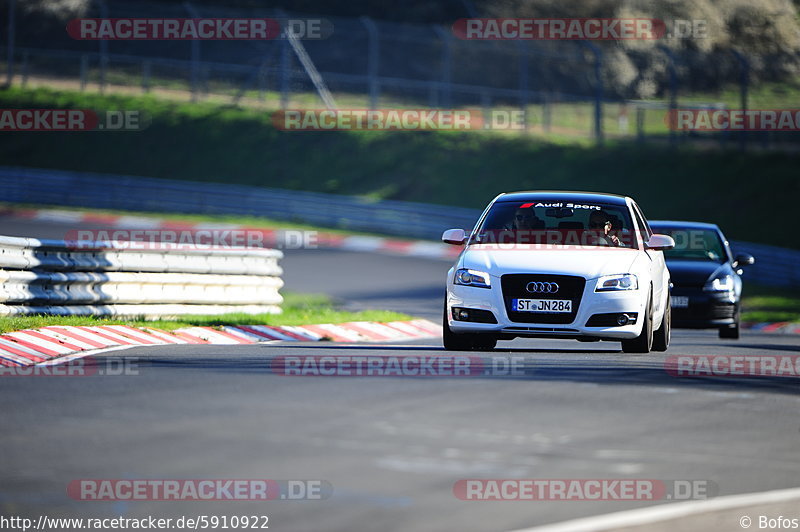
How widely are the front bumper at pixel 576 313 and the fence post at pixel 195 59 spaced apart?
30.0 metres

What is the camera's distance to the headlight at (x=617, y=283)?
13055 mm

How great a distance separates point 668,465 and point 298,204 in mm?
34664

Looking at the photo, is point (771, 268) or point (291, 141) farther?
point (291, 141)

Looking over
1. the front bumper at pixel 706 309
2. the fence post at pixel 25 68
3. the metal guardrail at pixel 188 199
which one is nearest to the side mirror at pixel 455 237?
the front bumper at pixel 706 309

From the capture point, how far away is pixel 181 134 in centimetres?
5028

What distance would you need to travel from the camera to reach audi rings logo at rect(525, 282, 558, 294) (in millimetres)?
12992

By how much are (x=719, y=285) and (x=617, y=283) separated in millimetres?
6024

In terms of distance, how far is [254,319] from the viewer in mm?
17766

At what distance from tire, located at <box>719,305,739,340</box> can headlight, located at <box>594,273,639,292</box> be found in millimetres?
6115

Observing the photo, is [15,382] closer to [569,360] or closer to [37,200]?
[569,360]

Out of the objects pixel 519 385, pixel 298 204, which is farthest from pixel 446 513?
pixel 298 204

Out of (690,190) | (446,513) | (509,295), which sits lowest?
(446,513)
